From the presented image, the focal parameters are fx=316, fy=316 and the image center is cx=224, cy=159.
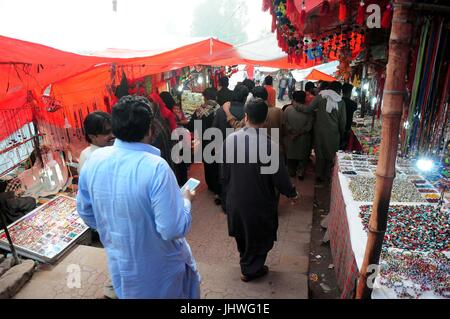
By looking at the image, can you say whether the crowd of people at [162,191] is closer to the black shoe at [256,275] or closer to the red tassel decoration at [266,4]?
the black shoe at [256,275]

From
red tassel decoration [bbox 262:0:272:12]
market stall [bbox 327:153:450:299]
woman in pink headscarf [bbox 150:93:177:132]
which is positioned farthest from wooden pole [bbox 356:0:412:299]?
woman in pink headscarf [bbox 150:93:177:132]

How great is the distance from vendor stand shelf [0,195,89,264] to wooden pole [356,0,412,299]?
298 centimetres

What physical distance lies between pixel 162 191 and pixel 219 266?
1829mm

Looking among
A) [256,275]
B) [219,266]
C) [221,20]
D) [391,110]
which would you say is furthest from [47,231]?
[221,20]

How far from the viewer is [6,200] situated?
3.78 m

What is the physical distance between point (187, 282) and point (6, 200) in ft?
10.0

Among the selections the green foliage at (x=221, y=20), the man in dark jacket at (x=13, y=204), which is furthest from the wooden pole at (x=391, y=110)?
the green foliage at (x=221, y=20)

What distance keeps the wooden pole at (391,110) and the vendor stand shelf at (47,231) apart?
117 inches

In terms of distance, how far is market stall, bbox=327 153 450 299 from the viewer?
71.1 inches

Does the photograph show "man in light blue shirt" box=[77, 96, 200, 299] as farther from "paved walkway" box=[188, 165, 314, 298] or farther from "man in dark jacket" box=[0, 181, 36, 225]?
"man in dark jacket" box=[0, 181, 36, 225]

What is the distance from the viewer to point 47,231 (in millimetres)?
3484

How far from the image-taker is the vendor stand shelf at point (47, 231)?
3.15 metres
